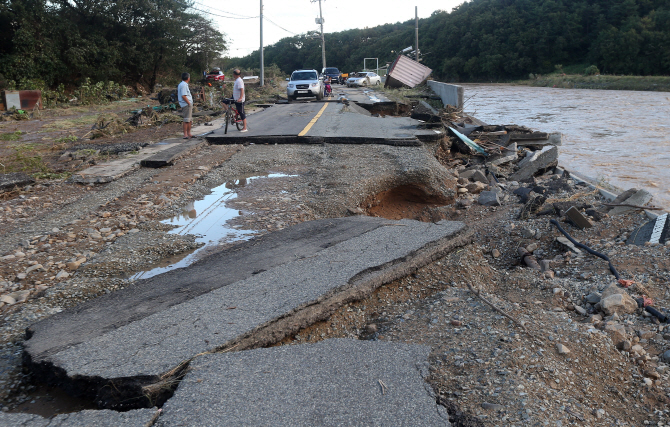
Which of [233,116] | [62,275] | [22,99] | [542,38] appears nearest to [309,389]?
[62,275]

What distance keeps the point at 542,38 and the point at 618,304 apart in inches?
3133

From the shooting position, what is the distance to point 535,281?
488cm

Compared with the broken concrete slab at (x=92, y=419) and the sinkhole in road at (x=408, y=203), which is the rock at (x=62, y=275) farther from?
the sinkhole in road at (x=408, y=203)

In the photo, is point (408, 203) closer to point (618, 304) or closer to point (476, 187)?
point (476, 187)

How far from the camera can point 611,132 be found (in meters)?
19.0

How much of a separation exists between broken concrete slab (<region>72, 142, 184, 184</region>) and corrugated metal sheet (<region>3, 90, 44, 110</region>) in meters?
13.3

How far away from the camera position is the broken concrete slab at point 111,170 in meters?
8.48

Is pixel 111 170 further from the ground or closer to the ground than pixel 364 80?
closer to the ground

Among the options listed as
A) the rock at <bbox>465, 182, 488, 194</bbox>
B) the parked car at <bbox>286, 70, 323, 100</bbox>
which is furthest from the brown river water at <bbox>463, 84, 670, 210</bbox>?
the parked car at <bbox>286, 70, 323, 100</bbox>

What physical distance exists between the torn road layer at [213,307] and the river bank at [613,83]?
142 ft

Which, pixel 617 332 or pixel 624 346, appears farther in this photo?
pixel 617 332

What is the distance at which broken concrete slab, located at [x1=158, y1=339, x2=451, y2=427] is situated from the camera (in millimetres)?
2373

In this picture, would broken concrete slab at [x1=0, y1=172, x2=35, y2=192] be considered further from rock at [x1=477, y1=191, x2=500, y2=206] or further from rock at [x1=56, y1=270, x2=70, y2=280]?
rock at [x1=477, y1=191, x2=500, y2=206]

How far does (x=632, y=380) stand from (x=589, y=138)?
16.8 meters
